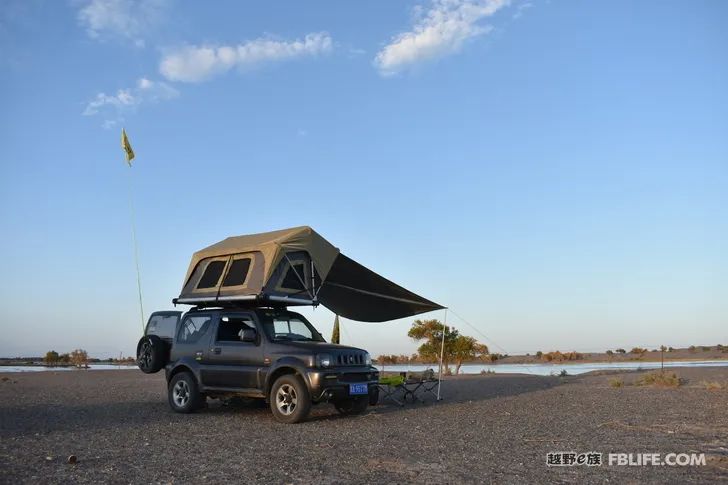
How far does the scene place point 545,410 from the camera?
1127cm

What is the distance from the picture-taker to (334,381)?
9570mm

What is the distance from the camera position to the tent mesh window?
11078mm

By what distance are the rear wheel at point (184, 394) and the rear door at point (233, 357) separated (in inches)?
12.4

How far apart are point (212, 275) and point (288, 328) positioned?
2060mm

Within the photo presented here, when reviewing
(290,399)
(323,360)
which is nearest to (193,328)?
(290,399)

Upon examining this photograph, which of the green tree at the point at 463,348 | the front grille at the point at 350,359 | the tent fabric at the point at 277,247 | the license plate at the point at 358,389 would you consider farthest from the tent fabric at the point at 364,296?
the green tree at the point at 463,348

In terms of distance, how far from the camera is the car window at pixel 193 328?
36.2 ft

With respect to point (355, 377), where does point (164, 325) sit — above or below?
above

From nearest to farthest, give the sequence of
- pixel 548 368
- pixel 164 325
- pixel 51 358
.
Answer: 1. pixel 164 325
2. pixel 548 368
3. pixel 51 358

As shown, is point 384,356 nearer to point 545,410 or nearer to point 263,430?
point 545,410

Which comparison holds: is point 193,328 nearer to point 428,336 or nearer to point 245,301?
point 245,301

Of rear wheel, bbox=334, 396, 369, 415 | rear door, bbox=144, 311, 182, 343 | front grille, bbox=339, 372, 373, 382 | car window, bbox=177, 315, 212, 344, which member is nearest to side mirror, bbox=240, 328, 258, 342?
car window, bbox=177, 315, 212, 344

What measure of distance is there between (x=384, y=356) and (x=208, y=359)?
1257 inches

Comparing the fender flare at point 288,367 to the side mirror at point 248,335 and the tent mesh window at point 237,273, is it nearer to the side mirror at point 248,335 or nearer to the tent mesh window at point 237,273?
the side mirror at point 248,335
